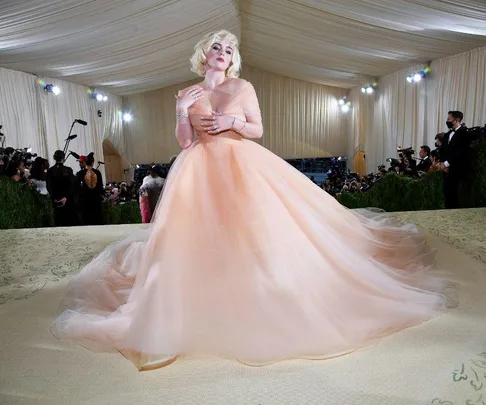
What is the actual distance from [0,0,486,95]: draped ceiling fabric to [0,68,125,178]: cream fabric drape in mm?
394

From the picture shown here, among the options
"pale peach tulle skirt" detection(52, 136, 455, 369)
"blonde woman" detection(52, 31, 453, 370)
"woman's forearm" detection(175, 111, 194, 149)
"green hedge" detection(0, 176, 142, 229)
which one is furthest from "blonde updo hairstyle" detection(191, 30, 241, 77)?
"green hedge" detection(0, 176, 142, 229)

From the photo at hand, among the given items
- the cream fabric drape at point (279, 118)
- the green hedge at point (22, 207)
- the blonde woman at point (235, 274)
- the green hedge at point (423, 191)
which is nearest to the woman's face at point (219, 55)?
the blonde woman at point (235, 274)

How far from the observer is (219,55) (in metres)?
1.83

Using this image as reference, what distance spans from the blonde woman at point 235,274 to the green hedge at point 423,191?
270cm

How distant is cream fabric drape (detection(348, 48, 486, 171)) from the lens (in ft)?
24.5

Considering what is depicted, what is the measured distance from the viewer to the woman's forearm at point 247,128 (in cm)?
175

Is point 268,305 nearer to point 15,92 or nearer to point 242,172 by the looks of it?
point 242,172

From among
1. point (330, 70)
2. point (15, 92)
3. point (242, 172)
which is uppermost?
point (330, 70)

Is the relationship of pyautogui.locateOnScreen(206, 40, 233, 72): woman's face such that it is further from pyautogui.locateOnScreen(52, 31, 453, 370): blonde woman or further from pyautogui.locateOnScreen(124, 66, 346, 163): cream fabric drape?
pyautogui.locateOnScreen(124, 66, 346, 163): cream fabric drape

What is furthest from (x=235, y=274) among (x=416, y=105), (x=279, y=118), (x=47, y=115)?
(x=279, y=118)

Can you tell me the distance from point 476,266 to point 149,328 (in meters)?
1.92

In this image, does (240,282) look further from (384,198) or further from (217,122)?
(384,198)

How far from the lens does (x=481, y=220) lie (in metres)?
3.31

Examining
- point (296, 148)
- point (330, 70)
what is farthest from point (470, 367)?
point (296, 148)
